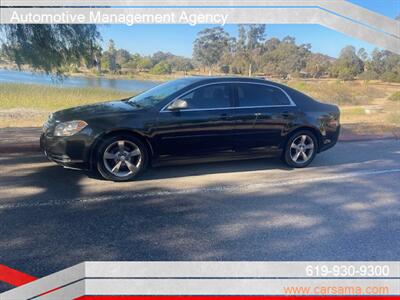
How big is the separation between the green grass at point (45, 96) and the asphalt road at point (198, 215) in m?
9.95

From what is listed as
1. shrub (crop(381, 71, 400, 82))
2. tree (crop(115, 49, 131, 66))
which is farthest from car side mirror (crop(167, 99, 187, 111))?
shrub (crop(381, 71, 400, 82))

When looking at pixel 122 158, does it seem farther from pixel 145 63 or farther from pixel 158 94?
pixel 145 63

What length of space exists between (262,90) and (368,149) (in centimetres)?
373

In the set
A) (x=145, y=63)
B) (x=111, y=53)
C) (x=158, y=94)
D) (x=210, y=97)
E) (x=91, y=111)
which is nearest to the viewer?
(x=91, y=111)

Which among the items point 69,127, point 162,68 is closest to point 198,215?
point 69,127

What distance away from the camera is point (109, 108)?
5.48m

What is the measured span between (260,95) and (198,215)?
2.75m

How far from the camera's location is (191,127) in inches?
215

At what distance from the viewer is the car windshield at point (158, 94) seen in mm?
5539

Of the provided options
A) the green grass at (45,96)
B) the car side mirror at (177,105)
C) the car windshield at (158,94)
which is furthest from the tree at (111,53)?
the car side mirror at (177,105)

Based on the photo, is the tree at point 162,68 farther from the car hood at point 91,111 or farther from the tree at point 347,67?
the tree at point 347,67

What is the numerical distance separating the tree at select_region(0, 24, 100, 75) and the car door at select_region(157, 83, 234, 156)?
12.9 feet

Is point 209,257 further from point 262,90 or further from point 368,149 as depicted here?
point 368,149

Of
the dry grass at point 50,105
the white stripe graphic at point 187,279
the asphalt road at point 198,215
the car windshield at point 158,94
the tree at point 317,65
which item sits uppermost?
the tree at point 317,65
